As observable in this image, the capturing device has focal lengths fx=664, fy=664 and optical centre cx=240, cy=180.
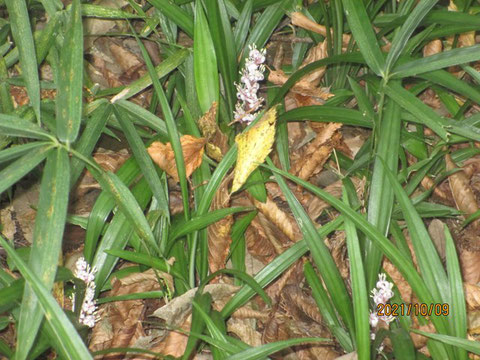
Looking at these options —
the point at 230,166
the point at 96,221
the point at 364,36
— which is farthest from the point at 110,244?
the point at 364,36

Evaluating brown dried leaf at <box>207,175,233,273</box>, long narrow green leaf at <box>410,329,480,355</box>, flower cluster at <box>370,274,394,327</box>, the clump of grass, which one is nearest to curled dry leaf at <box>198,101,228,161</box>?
the clump of grass

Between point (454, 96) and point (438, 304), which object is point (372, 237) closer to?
point (438, 304)

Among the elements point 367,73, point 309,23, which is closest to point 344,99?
point 367,73

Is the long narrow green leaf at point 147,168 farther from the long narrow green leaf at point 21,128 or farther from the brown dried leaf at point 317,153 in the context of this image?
the brown dried leaf at point 317,153

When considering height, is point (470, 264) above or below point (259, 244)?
below

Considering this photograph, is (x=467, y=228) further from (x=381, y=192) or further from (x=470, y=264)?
(x=381, y=192)
